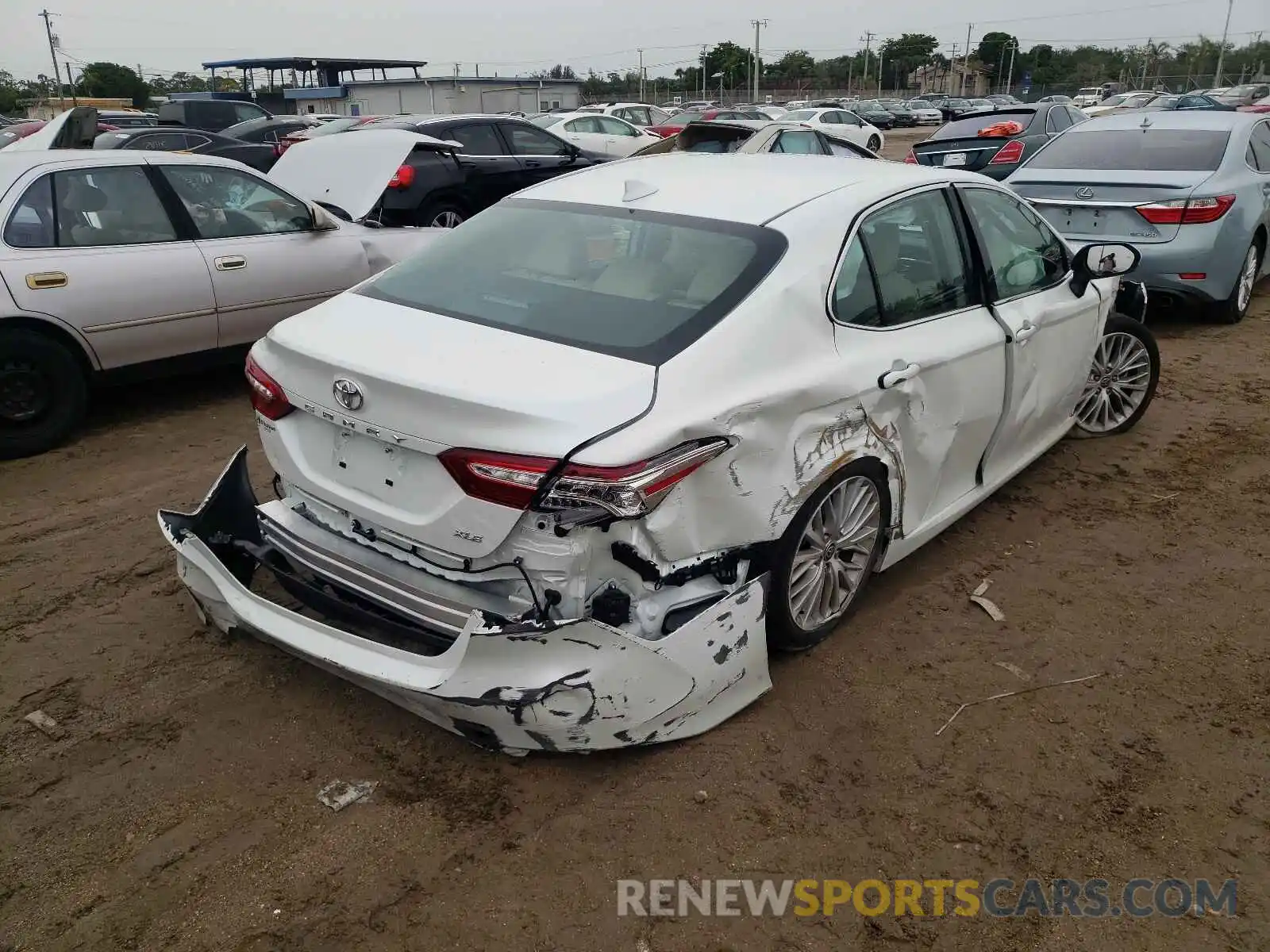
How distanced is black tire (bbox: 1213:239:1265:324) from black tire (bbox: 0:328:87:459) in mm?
7986

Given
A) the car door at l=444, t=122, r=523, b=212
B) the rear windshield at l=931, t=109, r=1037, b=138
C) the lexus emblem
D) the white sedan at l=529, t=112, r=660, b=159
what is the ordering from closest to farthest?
1. the lexus emblem
2. the car door at l=444, t=122, r=523, b=212
3. the rear windshield at l=931, t=109, r=1037, b=138
4. the white sedan at l=529, t=112, r=660, b=159

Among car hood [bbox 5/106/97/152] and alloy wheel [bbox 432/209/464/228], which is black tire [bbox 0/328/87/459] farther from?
alloy wheel [bbox 432/209/464/228]

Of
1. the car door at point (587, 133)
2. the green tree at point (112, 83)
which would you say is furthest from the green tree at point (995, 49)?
the car door at point (587, 133)

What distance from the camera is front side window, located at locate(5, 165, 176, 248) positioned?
5.19 metres

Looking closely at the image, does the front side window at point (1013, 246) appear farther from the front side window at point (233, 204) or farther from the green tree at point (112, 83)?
the green tree at point (112, 83)

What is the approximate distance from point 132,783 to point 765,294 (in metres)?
2.36

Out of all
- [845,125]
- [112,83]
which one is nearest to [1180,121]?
[845,125]

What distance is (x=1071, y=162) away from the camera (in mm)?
7801

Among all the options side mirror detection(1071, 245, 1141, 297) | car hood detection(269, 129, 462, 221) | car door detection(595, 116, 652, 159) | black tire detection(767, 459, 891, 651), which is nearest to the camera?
black tire detection(767, 459, 891, 651)

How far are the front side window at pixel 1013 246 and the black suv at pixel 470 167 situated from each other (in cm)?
524

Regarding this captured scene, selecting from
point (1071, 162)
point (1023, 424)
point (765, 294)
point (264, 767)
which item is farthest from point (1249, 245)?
point (264, 767)

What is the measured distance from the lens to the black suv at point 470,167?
370 inches

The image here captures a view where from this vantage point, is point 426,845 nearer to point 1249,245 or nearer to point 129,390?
point 129,390

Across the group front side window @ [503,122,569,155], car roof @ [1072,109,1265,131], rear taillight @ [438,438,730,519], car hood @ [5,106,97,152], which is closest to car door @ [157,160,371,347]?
car hood @ [5,106,97,152]
